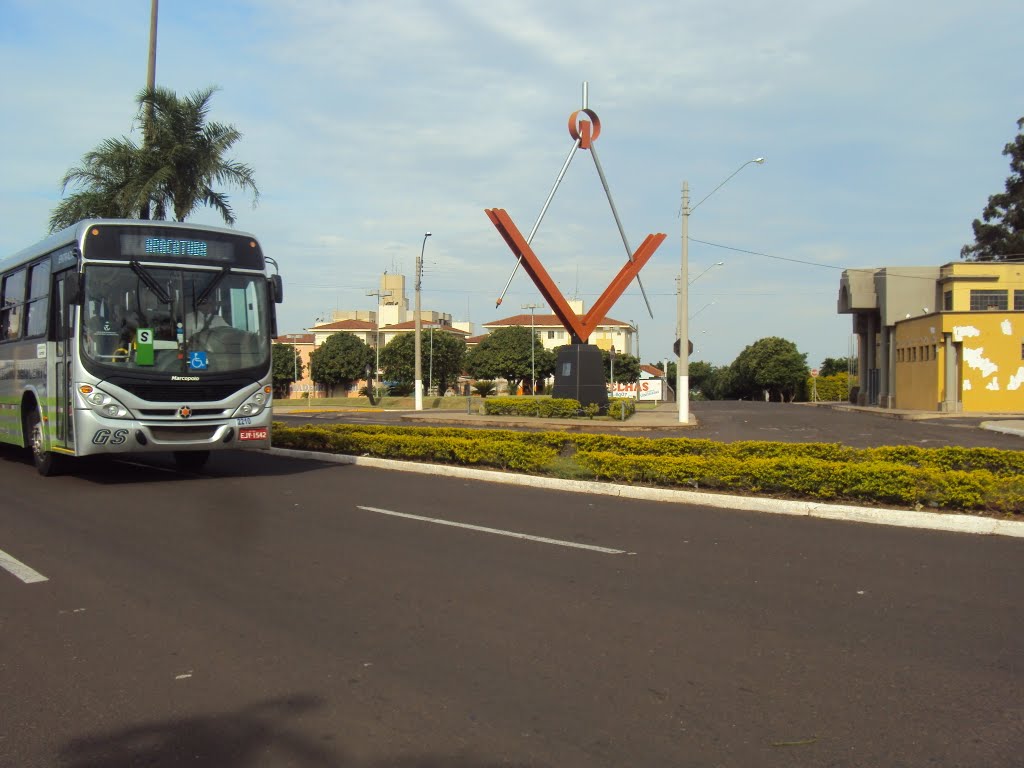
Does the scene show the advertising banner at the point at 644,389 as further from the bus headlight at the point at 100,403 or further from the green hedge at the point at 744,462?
the bus headlight at the point at 100,403

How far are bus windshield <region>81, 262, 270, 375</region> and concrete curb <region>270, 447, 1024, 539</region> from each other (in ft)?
11.2

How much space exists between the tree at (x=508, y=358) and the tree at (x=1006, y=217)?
3685 centimetres

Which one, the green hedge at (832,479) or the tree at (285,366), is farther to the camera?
the tree at (285,366)

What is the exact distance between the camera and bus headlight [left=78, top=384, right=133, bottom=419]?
11.2m

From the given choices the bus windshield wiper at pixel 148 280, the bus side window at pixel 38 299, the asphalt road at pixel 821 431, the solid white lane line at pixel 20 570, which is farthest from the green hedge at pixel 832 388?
the solid white lane line at pixel 20 570

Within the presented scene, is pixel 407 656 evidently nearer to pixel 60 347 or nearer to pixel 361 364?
pixel 60 347

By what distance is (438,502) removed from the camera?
10.5 m

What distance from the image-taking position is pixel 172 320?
11805 millimetres

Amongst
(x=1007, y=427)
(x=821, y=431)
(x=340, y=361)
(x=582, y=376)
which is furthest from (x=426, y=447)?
(x=340, y=361)

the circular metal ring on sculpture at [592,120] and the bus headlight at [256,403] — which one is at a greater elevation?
the circular metal ring on sculpture at [592,120]

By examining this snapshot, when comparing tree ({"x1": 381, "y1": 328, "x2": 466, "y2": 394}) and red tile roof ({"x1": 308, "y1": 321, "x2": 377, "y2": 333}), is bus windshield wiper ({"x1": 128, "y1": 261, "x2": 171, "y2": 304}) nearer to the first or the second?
tree ({"x1": 381, "y1": 328, "x2": 466, "y2": 394})

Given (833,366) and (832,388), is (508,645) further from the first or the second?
(833,366)

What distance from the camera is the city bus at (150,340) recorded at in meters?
11.4

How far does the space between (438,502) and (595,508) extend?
1846 mm
